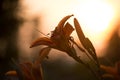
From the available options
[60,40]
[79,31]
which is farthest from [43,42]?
[79,31]

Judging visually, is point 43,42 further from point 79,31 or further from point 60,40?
point 79,31

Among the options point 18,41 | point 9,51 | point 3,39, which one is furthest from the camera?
point 18,41

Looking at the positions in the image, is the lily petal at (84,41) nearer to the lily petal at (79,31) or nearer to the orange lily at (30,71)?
the lily petal at (79,31)

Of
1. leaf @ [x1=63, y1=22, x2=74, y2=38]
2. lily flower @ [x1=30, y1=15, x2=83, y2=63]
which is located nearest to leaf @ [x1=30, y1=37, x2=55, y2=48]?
lily flower @ [x1=30, y1=15, x2=83, y2=63]

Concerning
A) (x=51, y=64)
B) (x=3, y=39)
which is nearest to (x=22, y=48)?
(x=3, y=39)

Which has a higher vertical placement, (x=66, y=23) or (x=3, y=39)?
(x=66, y=23)

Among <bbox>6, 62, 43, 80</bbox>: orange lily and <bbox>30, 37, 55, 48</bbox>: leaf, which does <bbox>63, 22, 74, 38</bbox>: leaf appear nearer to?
<bbox>30, 37, 55, 48</bbox>: leaf

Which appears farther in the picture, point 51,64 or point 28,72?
point 51,64

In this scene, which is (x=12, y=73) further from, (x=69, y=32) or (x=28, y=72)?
(x=69, y=32)

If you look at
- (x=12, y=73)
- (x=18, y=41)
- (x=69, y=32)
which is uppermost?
(x=69, y=32)
